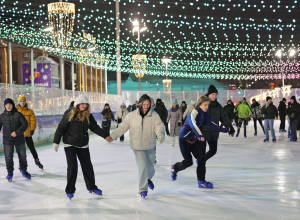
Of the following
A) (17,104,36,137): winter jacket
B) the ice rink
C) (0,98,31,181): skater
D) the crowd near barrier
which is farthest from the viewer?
the crowd near barrier

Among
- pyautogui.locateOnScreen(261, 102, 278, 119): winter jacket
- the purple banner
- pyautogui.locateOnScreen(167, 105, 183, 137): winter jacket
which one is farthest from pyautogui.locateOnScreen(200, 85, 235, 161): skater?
the purple banner

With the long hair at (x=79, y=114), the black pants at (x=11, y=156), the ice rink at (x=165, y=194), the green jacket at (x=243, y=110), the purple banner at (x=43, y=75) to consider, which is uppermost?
the purple banner at (x=43, y=75)

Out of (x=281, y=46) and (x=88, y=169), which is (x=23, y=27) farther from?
(x=88, y=169)

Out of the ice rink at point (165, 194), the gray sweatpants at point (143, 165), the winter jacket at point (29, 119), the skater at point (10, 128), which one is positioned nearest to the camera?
the ice rink at point (165, 194)

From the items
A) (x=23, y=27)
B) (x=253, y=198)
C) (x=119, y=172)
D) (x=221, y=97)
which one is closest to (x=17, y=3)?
(x=23, y=27)

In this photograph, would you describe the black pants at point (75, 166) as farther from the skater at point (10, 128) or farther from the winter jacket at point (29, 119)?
the winter jacket at point (29, 119)

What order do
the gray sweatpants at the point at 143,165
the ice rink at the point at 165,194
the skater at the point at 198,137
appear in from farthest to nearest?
the skater at the point at 198,137 < the gray sweatpants at the point at 143,165 < the ice rink at the point at 165,194

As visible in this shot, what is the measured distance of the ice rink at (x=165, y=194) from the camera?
13.7ft

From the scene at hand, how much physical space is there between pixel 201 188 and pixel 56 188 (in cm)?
208

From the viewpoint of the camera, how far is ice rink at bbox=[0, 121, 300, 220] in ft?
13.7

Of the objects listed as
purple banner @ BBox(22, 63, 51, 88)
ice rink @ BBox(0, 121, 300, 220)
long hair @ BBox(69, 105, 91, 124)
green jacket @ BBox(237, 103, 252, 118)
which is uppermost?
purple banner @ BBox(22, 63, 51, 88)

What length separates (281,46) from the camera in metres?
19.4

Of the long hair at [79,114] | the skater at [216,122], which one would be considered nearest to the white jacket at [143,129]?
the long hair at [79,114]

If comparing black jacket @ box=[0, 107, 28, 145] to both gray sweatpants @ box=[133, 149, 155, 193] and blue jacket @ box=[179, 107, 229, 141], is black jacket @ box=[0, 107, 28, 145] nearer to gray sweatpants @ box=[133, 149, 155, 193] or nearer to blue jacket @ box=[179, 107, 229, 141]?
gray sweatpants @ box=[133, 149, 155, 193]
